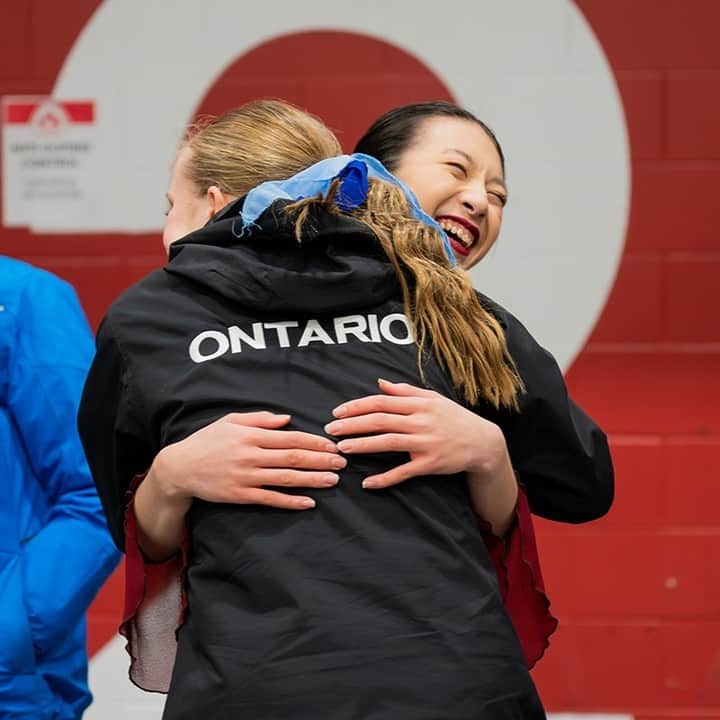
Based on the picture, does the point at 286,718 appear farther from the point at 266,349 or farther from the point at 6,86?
the point at 6,86

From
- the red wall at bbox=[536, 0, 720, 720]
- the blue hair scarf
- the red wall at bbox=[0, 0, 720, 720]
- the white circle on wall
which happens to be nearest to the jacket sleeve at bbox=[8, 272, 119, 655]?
the blue hair scarf

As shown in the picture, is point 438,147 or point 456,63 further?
point 456,63

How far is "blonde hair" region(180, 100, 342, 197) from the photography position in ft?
5.41

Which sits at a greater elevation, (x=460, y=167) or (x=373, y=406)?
(x=460, y=167)

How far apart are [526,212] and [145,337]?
198cm

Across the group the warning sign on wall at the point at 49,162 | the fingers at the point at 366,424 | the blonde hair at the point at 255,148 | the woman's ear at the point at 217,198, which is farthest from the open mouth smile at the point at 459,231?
the warning sign on wall at the point at 49,162

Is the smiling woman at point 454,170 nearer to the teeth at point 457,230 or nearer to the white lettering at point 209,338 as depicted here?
the teeth at point 457,230

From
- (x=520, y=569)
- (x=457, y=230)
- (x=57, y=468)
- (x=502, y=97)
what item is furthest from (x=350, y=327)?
(x=502, y=97)

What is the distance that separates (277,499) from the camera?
4.60 feet

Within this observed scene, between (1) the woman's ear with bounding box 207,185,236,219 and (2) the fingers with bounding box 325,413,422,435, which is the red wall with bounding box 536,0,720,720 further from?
(2) the fingers with bounding box 325,413,422,435

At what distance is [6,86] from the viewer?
335 cm

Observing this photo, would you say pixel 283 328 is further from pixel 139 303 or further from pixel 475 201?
pixel 475 201

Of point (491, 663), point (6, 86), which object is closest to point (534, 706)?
point (491, 663)

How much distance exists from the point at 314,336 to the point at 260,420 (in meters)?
0.11
